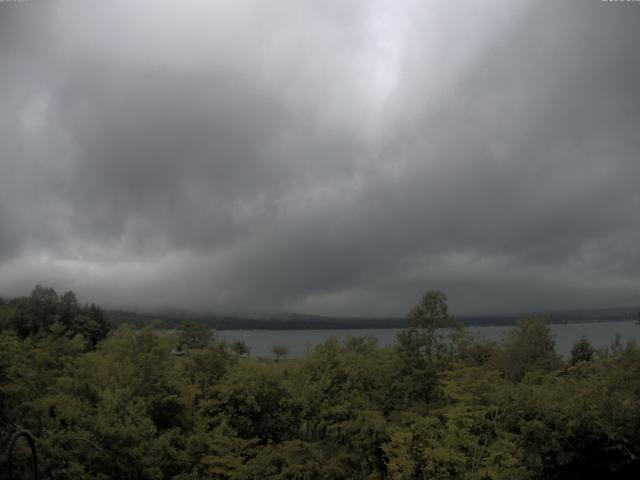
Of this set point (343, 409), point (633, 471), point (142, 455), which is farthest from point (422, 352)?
point (142, 455)

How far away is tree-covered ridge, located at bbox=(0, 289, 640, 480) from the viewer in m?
15.7

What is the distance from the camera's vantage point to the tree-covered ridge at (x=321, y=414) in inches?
617

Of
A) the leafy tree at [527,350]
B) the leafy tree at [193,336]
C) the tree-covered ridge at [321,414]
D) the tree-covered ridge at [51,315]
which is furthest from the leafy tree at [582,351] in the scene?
the tree-covered ridge at [51,315]

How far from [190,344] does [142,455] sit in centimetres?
1695

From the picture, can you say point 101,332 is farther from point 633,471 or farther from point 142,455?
point 633,471

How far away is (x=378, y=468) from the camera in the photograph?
19.6 metres

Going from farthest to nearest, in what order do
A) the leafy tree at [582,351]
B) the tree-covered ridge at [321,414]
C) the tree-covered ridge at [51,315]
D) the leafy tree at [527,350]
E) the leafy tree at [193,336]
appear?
the tree-covered ridge at [51,315] → the leafy tree at [582,351] → the leafy tree at [527,350] → the leafy tree at [193,336] → the tree-covered ridge at [321,414]

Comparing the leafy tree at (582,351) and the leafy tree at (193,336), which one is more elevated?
the leafy tree at (193,336)

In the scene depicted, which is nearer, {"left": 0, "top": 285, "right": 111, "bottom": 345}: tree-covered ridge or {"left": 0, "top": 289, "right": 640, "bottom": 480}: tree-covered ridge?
{"left": 0, "top": 289, "right": 640, "bottom": 480}: tree-covered ridge

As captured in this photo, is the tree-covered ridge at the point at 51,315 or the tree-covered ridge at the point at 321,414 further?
the tree-covered ridge at the point at 51,315

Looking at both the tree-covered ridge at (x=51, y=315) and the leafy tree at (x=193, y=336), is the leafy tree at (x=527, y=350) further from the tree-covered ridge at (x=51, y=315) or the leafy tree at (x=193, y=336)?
the tree-covered ridge at (x=51, y=315)

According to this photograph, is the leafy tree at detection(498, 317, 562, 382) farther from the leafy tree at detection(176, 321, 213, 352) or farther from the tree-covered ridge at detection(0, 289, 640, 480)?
the leafy tree at detection(176, 321, 213, 352)

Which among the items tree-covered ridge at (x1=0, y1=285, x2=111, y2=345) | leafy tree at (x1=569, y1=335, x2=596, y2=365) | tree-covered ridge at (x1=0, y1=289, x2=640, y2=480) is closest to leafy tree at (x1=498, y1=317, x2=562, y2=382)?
leafy tree at (x1=569, y1=335, x2=596, y2=365)

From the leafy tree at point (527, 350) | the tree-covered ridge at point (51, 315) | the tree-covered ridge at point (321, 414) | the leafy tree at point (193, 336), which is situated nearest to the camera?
the tree-covered ridge at point (321, 414)
